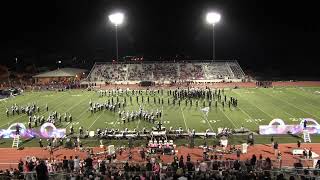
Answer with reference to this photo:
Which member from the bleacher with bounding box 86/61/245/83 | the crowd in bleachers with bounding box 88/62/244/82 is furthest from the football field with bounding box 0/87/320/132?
the crowd in bleachers with bounding box 88/62/244/82

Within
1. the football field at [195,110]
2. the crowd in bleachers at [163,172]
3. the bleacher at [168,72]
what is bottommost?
the crowd in bleachers at [163,172]

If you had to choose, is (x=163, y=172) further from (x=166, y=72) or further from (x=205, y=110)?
(x=166, y=72)

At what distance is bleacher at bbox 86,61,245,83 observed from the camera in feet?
191

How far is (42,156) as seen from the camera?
65.9ft

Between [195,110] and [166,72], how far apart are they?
2946cm

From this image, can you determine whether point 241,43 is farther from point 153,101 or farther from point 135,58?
point 153,101

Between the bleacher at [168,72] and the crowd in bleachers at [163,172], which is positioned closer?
the crowd in bleachers at [163,172]

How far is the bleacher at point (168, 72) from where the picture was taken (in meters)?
58.1

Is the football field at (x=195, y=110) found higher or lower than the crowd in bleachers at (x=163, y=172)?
higher

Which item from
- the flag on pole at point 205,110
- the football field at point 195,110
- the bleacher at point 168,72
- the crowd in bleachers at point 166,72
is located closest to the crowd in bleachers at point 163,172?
the football field at point 195,110

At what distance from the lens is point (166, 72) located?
60.9 m

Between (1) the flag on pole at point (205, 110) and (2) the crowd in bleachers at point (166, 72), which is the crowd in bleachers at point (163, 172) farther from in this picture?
(2) the crowd in bleachers at point (166, 72)

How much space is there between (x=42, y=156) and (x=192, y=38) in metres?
58.8

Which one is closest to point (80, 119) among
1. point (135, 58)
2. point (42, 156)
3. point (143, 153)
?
point (42, 156)
